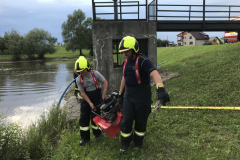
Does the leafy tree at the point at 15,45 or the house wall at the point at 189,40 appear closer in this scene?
the leafy tree at the point at 15,45

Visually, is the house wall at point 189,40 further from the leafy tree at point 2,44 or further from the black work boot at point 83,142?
the black work boot at point 83,142

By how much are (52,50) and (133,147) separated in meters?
55.4

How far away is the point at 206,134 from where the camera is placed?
3.77 m

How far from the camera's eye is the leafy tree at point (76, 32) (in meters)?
55.4

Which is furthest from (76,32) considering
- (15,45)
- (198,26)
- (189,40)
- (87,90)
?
(87,90)

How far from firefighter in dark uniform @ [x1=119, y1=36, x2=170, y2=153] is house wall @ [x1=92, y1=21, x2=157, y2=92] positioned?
203 inches

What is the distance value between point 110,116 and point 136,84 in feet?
3.09

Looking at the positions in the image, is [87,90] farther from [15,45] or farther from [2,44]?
[2,44]

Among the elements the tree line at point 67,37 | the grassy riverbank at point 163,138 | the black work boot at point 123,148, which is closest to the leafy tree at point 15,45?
the tree line at point 67,37

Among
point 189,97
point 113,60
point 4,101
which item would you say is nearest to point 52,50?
point 4,101

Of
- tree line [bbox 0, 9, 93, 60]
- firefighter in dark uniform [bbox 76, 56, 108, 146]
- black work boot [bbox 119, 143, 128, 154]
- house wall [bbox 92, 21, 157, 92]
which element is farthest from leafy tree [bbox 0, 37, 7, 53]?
black work boot [bbox 119, 143, 128, 154]

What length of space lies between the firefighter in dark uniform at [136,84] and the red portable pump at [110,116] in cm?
31

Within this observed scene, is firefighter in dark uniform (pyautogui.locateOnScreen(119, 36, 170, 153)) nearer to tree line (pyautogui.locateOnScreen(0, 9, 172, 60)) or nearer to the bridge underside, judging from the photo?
the bridge underside

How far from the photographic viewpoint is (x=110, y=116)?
355 centimetres
